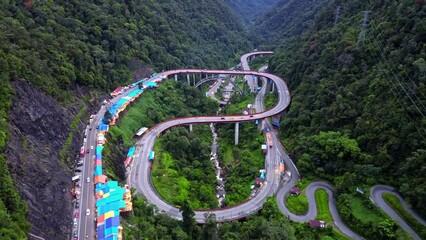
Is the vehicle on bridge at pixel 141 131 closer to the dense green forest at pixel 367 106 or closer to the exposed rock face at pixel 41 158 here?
the exposed rock face at pixel 41 158

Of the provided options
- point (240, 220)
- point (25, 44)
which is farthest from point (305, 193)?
point (25, 44)

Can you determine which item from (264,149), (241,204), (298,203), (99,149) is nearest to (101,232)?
(99,149)

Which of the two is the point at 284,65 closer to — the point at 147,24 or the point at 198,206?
the point at 147,24

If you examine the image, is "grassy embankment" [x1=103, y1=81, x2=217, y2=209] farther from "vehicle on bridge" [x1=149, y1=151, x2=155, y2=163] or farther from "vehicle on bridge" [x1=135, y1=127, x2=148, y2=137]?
"vehicle on bridge" [x1=135, y1=127, x2=148, y2=137]

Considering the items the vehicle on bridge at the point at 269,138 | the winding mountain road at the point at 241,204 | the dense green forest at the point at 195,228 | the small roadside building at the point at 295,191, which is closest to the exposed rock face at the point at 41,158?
the winding mountain road at the point at 241,204

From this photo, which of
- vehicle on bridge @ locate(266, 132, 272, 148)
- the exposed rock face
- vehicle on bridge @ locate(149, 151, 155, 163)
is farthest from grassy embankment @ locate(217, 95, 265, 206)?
the exposed rock face

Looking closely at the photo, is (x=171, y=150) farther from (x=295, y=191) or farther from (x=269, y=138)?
(x=295, y=191)

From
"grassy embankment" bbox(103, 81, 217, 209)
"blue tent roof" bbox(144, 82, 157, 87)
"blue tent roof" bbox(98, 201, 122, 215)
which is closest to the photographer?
"blue tent roof" bbox(98, 201, 122, 215)
